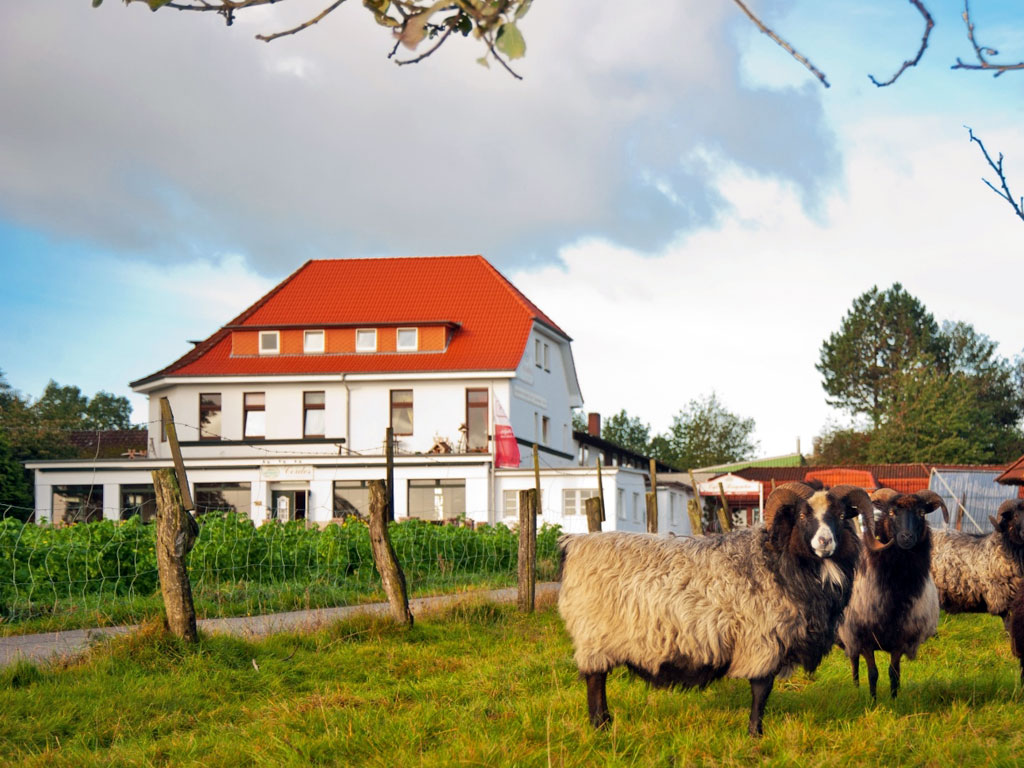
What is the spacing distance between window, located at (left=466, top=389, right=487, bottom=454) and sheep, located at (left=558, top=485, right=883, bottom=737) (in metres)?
33.8

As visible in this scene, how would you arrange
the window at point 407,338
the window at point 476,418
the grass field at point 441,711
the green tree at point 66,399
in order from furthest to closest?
1. the green tree at point 66,399
2. the window at point 407,338
3. the window at point 476,418
4. the grass field at point 441,711

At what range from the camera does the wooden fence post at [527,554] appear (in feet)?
44.0

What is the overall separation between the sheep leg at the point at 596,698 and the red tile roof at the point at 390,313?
33.8m

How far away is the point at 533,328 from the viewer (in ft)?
147

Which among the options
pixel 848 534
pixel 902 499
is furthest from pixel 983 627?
pixel 848 534

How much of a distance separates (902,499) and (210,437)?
3583 centimetres

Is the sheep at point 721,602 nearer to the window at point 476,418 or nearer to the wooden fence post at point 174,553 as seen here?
the wooden fence post at point 174,553

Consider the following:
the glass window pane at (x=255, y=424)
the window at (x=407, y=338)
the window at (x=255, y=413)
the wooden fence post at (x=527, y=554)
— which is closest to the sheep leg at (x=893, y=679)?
the wooden fence post at (x=527, y=554)

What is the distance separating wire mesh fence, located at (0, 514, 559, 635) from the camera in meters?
13.2

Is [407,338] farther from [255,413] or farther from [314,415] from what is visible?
[255,413]

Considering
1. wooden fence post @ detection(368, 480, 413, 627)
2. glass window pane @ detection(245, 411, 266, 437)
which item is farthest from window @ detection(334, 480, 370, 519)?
wooden fence post @ detection(368, 480, 413, 627)

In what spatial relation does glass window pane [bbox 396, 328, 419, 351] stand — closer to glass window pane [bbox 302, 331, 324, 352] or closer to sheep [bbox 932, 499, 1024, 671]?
glass window pane [bbox 302, 331, 324, 352]

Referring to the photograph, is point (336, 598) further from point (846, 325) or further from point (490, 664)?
point (846, 325)

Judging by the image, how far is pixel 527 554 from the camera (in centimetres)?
1372
